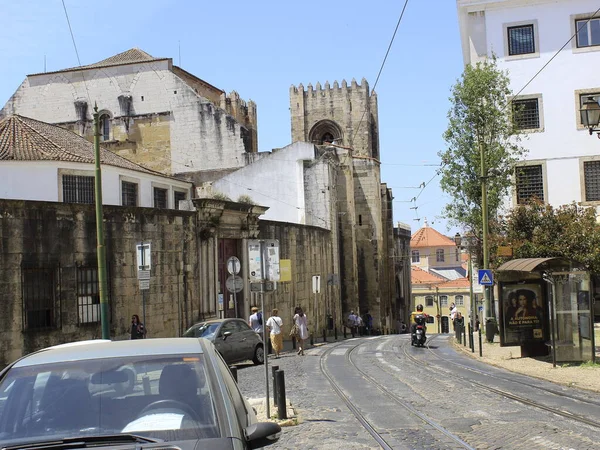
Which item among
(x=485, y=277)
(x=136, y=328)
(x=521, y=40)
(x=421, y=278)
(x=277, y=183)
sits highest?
(x=521, y=40)

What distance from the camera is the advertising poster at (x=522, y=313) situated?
19.1 m

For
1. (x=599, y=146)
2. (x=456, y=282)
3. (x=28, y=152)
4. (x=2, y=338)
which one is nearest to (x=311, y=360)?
(x=2, y=338)

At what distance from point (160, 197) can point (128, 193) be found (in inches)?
104

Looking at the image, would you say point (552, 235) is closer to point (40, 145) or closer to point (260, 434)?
point (40, 145)

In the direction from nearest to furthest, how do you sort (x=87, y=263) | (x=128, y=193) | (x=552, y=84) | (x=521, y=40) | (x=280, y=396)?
(x=280, y=396)
(x=87, y=263)
(x=128, y=193)
(x=552, y=84)
(x=521, y=40)

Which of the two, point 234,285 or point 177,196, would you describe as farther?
point 177,196

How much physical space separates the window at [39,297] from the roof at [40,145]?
943 centimetres

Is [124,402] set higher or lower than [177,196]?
lower

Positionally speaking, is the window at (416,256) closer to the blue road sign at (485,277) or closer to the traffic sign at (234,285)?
the traffic sign at (234,285)

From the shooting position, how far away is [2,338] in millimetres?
17969

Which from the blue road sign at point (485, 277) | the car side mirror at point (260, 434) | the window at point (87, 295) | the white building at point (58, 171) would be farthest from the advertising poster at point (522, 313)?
the white building at point (58, 171)

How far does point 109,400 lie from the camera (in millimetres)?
4434

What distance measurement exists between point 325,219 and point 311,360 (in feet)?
72.1

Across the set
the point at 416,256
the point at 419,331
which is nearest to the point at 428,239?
the point at 416,256
